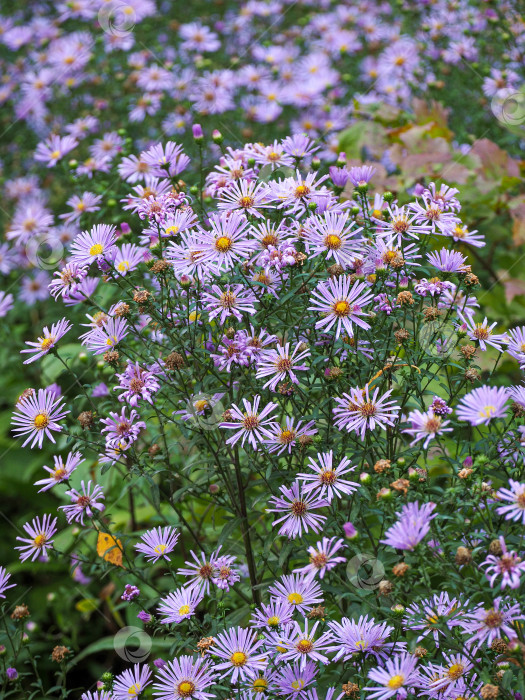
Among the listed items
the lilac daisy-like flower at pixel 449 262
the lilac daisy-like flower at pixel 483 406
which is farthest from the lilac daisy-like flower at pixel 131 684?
the lilac daisy-like flower at pixel 449 262

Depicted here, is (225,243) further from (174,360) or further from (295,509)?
(295,509)

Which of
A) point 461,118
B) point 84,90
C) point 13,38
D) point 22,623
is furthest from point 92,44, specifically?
point 22,623

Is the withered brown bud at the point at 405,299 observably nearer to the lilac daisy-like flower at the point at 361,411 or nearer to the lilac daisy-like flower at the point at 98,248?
the lilac daisy-like flower at the point at 361,411

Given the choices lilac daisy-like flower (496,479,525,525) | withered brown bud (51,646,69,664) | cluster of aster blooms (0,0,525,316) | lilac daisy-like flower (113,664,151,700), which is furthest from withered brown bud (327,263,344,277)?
cluster of aster blooms (0,0,525,316)

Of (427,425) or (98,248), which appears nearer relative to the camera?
(427,425)

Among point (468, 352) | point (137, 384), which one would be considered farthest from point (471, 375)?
point (137, 384)
